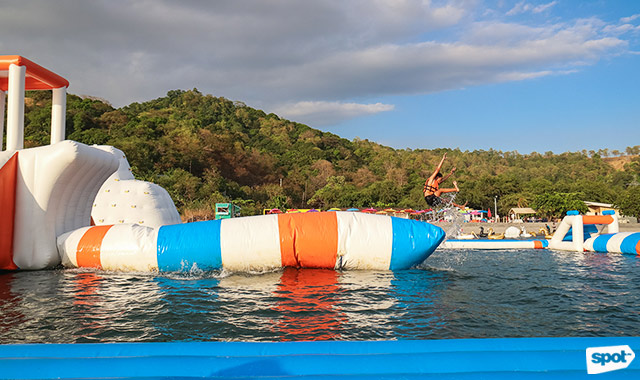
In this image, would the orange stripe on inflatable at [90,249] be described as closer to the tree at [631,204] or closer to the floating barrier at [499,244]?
the floating barrier at [499,244]

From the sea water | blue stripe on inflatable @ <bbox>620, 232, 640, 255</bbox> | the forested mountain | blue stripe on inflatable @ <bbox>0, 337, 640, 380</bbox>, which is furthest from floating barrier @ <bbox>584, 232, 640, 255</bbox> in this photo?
the forested mountain

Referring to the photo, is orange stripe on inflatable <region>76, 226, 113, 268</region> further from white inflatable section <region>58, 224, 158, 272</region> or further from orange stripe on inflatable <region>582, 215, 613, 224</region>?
orange stripe on inflatable <region>582, 215, 613, 224</region>

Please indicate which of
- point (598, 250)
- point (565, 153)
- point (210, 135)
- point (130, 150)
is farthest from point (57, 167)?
point (565, 153)

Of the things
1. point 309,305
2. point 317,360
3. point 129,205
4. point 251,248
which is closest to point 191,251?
point 251,248

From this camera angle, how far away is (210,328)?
3619 millimetres

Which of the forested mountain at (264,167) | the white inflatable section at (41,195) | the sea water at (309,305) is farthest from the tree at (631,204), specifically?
the white inflatable section at (41,195)

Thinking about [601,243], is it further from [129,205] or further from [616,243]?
[129,205]

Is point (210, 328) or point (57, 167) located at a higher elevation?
point (57, 167)

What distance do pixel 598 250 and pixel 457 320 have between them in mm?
9169

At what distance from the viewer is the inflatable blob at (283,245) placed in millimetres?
6062

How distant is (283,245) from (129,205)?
15.5ft

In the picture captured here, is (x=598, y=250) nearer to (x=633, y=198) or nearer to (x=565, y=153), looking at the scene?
(x=633, y=198)

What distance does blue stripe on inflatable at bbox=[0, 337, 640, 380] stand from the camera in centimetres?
219

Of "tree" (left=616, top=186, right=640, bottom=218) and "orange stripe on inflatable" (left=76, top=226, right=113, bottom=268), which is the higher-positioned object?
"tree" (left=616, top=186, right=640, bottom=218)
